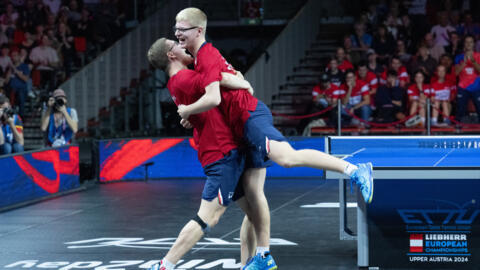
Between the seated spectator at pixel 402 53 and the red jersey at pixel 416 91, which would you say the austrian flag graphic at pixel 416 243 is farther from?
the seated spectator at pixel 402 53

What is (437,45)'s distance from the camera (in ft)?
59.2

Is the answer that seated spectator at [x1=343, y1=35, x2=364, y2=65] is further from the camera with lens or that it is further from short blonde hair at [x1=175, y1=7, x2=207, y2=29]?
short blonde hair at [x1=175, y1=7, x2=207, y2=29]

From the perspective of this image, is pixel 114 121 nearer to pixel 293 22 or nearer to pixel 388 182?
pixel 293 22

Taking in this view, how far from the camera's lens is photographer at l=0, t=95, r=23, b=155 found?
1310 cm

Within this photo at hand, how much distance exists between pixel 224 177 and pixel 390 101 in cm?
1135

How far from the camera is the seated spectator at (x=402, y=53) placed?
17.9 m

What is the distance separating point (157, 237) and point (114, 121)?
430 inches

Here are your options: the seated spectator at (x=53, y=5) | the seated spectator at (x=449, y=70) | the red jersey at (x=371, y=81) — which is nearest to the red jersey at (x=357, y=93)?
the red jersey at (x=371, y=81)

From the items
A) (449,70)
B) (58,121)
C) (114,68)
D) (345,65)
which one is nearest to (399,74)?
(449,70)

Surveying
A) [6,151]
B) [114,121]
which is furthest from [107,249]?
[114,121]

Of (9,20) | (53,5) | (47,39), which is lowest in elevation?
(47,39)

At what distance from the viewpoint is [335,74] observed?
17297mm

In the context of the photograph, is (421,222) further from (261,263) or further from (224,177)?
(224,177)

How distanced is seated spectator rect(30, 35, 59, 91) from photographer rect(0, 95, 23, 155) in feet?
18.1
